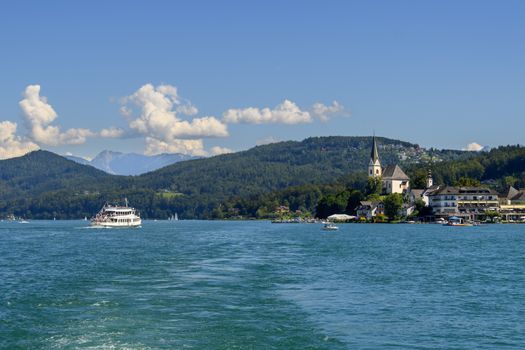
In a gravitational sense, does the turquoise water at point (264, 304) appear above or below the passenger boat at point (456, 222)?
below

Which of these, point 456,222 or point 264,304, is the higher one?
point 456,222

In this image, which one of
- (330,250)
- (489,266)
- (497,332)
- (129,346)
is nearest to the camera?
(129,346)

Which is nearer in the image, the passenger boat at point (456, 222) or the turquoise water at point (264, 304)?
the turquoise water at point (264, 304)

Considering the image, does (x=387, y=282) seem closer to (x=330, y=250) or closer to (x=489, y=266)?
(x=489, y=266)

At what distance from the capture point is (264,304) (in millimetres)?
42188

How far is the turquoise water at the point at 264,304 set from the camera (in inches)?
1283

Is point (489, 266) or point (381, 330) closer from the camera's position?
point (381, 330)

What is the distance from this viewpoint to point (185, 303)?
4222 cm

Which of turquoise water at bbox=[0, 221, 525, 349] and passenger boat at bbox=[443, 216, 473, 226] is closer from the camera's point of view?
turquoise water at bbox=[0, 221, 525, 349]

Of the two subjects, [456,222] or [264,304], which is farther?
[456,222]

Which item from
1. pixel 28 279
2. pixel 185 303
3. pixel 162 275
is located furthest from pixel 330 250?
pixel 185 303

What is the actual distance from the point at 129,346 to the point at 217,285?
19.7m

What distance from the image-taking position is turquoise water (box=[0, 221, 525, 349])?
107 feet

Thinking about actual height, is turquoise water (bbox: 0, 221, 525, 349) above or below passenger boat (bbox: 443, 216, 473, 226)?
below
